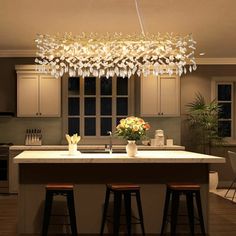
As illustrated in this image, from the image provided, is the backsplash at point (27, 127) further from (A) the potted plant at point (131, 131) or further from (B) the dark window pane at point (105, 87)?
(A) the potted plant at point (131, 131)

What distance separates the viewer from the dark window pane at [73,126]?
8984 millimetres

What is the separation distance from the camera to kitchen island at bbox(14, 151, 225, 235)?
5.23m

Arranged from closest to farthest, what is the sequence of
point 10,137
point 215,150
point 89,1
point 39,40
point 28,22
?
point 89,1
point 39,40
point 28,22
point 10,137
point 215,150

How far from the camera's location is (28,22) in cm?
631

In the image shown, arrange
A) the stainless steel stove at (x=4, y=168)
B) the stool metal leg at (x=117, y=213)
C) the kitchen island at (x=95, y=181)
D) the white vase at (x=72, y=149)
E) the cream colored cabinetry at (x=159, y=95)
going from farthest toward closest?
the cream colored cabinetry at (x=159, y=95) → the stainless steel stove at (x=4, y=168) → the white vase at (x=72, y=149) → the kitchen island at (x=95, y=181) → the stool metal leg at (x=117, y=213)

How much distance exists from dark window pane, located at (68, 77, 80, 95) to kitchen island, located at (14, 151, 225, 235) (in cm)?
386

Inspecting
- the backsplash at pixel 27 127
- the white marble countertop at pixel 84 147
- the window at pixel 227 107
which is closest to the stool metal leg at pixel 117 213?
the white marble countertop at pixel 84 147

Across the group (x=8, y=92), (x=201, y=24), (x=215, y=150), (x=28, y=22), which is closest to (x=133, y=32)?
(x=201, y=24)

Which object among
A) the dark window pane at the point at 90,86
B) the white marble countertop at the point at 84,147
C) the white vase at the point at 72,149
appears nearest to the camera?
the white vase at the point at 72,149

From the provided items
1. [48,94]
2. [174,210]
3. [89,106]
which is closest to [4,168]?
[48,94]

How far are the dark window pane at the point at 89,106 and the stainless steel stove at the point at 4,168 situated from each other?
169 cm

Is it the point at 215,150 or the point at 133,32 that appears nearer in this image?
the point at 133,32

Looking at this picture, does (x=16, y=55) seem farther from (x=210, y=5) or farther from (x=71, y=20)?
(x=210, y=5)

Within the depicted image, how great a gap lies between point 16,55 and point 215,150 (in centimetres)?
457
